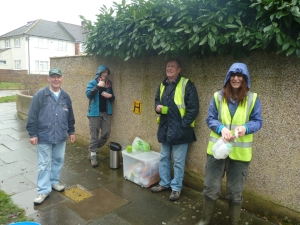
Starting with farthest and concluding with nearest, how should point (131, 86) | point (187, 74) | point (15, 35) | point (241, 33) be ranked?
point (15, 35) → point (131, 86) → point (187, 74) → point (241, 33)

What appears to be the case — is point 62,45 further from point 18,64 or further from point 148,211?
point 148,211

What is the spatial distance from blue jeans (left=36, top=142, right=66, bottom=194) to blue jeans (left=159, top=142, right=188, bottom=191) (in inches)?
65.0

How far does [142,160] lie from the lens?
4.11m

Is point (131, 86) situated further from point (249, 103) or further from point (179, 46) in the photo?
point (249, 103)

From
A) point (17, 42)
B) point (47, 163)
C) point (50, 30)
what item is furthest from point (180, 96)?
point (17, 42)

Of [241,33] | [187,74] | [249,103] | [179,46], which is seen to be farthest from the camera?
[187,74]

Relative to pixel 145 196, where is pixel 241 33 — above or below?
above

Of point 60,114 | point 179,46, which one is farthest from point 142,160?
point 179,46

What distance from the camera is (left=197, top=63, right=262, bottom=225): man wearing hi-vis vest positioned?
2.64m

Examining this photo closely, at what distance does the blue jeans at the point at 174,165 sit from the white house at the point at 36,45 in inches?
1353

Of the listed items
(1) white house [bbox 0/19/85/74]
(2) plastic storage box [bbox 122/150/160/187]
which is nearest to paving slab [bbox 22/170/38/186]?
(2) plastic storage box [bbox 122/150/160/187]

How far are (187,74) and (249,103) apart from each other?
146 centimetres

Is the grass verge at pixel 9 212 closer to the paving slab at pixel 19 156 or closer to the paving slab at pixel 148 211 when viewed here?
the paving slab at pixel 148 211

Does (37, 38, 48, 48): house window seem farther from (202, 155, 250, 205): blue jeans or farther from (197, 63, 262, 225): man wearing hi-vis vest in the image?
(202, 155, 250, 205): blue jeans
